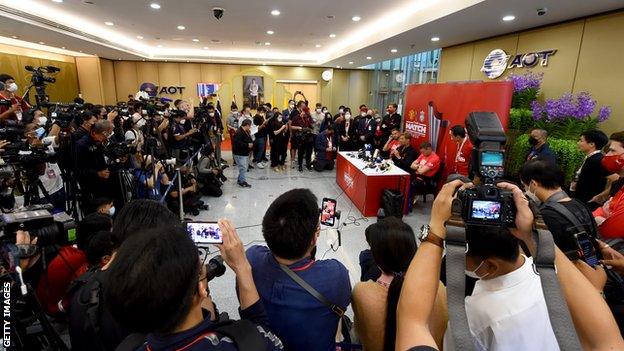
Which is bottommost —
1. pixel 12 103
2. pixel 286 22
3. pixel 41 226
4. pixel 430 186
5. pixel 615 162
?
pixel 430 186

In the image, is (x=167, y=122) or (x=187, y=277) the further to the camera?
(x=167, y=122)

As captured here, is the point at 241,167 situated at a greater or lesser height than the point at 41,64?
lesser

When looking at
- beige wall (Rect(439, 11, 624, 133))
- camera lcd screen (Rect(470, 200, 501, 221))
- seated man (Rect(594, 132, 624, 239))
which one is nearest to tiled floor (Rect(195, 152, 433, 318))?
seated man (Rect(594, 132, 624, 239))

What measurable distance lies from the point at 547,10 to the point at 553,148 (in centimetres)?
205

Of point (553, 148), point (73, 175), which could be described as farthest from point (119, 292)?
point (553, 148)

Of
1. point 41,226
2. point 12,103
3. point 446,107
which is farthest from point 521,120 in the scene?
point 12,103

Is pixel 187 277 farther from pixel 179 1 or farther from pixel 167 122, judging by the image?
→ pixel 179 1

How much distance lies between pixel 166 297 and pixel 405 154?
520 cm

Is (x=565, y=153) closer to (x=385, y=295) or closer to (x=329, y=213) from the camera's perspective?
(x=329, y=213)

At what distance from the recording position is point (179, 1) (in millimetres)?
5469

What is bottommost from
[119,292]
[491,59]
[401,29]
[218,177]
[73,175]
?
[218,177]

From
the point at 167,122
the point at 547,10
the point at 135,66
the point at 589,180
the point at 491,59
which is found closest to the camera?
the point at 589,180

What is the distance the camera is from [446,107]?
16.9 feet

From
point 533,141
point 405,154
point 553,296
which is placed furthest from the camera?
point 405,154
